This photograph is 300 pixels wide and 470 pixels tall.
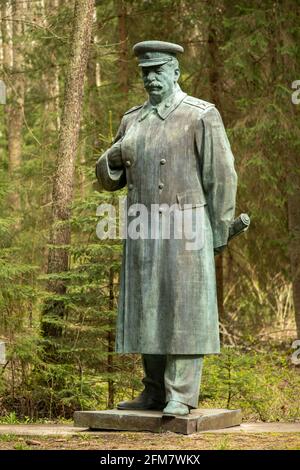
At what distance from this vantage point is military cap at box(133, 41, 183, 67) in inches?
301

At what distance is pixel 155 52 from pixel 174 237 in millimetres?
1418

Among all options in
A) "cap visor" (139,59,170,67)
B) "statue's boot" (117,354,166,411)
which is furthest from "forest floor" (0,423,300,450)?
"cap visor" (139,59,170,67)

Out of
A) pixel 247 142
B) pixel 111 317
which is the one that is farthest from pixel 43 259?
pixel 111 317

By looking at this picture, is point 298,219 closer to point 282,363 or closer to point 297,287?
point 297,287

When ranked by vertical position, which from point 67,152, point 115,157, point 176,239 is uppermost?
point 67,152

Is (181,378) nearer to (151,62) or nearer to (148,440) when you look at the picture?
(148,440)

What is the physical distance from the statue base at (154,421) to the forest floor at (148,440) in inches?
2.5

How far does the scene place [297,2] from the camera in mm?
16156

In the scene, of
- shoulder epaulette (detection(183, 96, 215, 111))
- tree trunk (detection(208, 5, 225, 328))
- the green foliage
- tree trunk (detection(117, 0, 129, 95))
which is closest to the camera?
shoulder epaulette (detection(183, 96, 215, 111))

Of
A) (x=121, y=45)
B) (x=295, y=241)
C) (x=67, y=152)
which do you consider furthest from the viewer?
(x=121, y=45)

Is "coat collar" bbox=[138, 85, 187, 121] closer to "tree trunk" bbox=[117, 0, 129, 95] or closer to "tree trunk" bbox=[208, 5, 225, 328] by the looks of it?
"tree trunk" bbox=[208, 5, 225, 328]

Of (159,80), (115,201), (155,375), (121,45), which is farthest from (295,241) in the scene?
(159,80)

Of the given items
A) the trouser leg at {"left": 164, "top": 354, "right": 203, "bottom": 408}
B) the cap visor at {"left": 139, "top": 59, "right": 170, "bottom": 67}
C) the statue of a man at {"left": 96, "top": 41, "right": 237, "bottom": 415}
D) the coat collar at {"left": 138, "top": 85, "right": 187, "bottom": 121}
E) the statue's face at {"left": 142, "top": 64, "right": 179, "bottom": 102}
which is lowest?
the trouser leg at {"left": 164, "top": 354, "right": 203, "bottom": 408}

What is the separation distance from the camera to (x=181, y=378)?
7.43 metres
